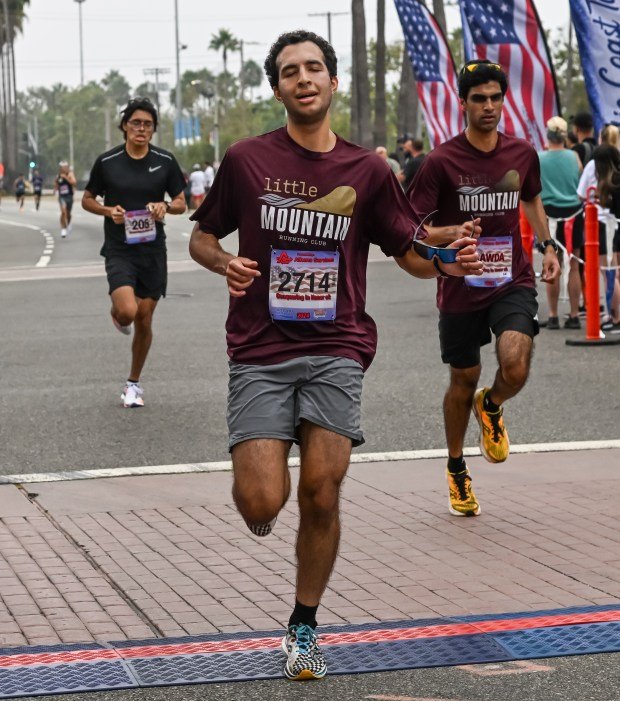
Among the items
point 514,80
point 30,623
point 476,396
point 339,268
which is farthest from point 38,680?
point 514,80

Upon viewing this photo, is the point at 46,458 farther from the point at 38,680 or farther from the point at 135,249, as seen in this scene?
the point at 38,680

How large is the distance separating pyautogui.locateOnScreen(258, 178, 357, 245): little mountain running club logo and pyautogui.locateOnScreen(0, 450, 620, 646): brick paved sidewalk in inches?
55.6

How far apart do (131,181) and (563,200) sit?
5.64 meters

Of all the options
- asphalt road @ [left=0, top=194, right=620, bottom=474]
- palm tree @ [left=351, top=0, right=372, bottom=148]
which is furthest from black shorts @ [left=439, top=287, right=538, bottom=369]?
palm tree @ [left=351, top=0, right=372, bottom=148]

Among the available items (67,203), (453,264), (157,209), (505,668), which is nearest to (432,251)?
(453,264)

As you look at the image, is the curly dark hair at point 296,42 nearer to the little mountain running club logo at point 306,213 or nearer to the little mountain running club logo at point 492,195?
the little mountain running club logo at point 306,213

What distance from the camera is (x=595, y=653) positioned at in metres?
5.06

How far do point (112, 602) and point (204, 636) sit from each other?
58 cm

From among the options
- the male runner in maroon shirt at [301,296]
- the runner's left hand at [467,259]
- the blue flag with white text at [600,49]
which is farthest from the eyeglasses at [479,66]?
the blue flag with white text at [600,49]

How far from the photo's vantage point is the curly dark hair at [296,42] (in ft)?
16.6

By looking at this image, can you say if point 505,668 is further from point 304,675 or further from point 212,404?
point 212,404

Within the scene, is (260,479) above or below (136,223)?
below

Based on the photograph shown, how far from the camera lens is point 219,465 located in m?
8.58

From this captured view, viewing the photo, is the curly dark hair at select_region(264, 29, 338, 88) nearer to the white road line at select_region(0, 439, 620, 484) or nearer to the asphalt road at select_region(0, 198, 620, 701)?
the asphalt road at select_region(0, 198, 620, 701)
